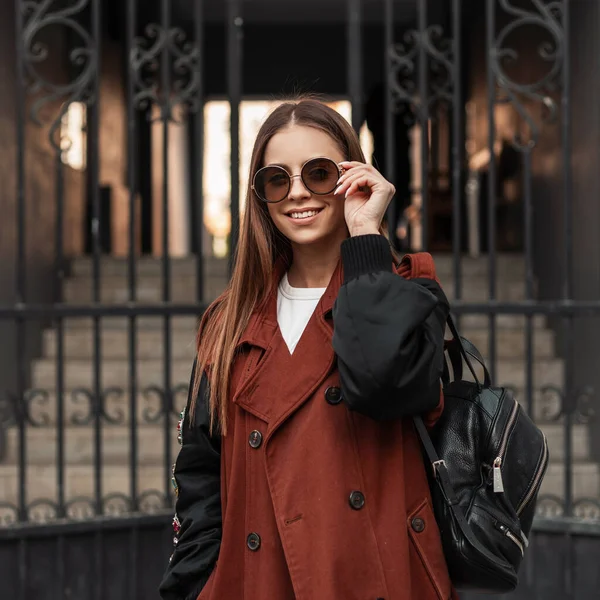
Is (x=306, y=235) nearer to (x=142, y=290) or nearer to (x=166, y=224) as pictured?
(x=166, y=224)

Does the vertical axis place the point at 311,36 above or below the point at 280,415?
above

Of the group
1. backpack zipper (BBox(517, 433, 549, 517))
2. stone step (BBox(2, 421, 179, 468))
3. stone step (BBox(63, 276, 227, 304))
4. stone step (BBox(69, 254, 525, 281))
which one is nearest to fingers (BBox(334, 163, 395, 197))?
backpack zipper (BBox(517, 433, 549, 517))

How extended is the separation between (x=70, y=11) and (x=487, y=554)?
3.25 metres

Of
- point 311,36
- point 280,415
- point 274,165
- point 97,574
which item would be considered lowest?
point 97,574

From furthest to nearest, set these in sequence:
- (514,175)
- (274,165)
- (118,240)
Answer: (118,240), (514,175), (274,165)

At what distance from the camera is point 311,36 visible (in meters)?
12.1

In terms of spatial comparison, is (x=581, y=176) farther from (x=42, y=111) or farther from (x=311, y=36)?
(x=311, y=36)

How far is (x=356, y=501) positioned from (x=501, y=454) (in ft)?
1.03

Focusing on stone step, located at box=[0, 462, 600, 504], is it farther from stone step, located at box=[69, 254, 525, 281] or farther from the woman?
the woman

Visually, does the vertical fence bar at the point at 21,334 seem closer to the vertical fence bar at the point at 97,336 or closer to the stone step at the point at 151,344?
the vertical fence bar at the point at 97,336

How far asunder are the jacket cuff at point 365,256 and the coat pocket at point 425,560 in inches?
18.6

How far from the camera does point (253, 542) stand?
1.73 meters

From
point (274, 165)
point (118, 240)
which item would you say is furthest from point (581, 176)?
point (118, 240)

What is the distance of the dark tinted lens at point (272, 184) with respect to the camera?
70.4 inches
